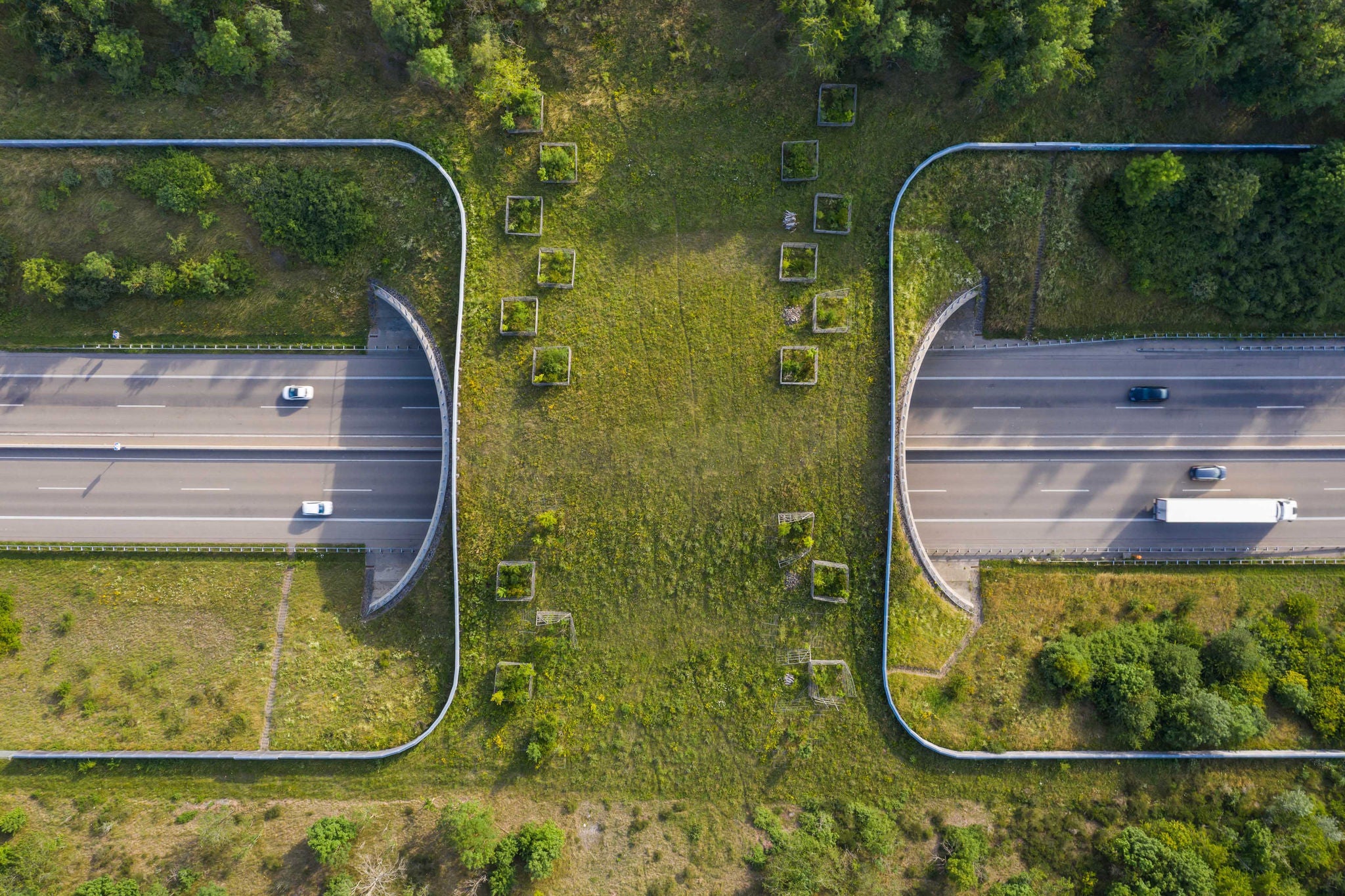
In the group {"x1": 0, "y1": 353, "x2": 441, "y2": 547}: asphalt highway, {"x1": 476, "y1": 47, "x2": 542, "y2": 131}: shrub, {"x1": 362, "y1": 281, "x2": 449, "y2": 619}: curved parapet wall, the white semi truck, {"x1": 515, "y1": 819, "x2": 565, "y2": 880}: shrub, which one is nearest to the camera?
{"x1": 515, "y1": 819, "x2": 565, "y2": 880}: shrub

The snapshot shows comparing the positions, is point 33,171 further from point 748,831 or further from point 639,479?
point 748,831

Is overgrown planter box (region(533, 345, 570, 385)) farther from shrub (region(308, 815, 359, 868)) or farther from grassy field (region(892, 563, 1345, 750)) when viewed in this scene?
shrub (region(308, 815, 359, 868))

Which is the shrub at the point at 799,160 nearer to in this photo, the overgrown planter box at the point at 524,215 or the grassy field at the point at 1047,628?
the overgrown planter box at the point at 524,215

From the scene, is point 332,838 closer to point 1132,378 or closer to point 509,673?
point 509,673

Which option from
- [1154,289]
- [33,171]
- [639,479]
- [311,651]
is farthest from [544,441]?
[1154,289]

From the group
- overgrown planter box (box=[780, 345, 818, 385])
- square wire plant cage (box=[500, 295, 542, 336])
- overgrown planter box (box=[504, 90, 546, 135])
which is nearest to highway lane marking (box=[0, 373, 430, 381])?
square wire plant cage (box=[500, 295, 542, 336])

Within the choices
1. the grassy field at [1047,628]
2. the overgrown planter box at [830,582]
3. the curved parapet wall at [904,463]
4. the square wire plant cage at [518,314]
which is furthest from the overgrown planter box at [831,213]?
the grassy field at [1047,628]
